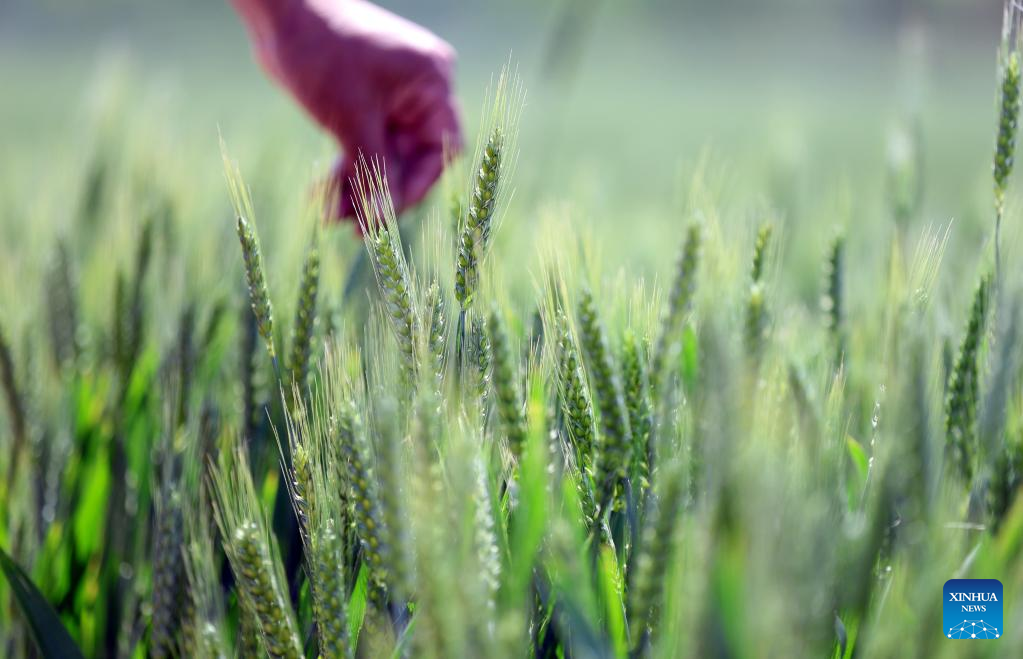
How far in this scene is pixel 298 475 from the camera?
400 millimetres

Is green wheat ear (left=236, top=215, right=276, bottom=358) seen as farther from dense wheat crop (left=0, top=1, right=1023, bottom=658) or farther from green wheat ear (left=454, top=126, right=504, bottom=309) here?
green wheat ear (left=454, top=126, right=504, bottom=309)

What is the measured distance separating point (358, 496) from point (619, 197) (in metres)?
1.74

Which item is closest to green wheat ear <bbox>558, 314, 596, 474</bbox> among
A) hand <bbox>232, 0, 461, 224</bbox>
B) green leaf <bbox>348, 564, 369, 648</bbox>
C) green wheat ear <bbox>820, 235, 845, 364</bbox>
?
green leaf <bbox>348, 564, 369, 648</bbox>

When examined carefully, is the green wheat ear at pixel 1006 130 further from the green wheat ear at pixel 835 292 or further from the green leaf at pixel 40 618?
the green leaf at pixel 40 618

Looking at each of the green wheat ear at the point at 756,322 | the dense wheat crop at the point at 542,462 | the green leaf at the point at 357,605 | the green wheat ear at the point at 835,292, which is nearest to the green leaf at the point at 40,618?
the dense wheat crop at the point at 542,462

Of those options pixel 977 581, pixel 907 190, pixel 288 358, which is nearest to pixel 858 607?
pixel 977 581

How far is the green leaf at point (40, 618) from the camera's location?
0.46m

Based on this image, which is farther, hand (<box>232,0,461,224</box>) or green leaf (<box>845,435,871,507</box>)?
hand (<box>232,0,461,224</box>)

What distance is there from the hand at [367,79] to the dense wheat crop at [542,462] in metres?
0.18

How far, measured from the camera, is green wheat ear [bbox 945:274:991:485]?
414mm

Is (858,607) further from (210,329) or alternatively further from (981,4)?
(981,4)

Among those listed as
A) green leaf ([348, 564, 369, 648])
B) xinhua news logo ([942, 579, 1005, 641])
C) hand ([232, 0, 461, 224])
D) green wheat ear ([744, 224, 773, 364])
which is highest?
hand ([232, 0, 461, 224])

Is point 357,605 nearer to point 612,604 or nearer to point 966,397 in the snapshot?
point 612,604

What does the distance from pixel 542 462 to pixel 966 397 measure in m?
0.25
